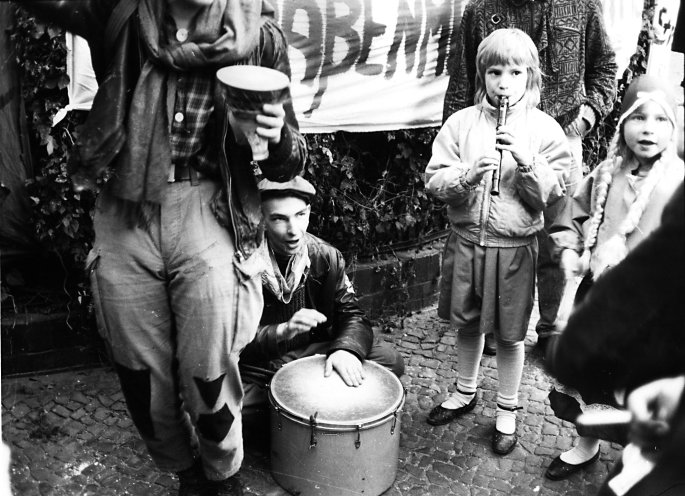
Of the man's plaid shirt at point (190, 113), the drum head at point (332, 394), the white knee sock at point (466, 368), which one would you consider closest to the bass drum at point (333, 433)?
the drum head at point (332, 394)

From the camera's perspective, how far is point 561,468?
318cm

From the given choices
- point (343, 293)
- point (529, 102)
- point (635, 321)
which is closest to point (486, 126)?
point (529, 102)

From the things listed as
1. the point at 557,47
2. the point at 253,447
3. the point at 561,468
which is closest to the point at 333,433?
the point at 253,447

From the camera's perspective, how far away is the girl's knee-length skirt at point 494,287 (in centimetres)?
329

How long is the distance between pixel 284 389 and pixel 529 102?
1680mm

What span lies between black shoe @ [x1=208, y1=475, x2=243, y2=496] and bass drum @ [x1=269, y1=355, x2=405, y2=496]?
0.92 ft

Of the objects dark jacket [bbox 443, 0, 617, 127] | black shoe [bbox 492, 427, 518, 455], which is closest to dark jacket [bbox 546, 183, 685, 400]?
black shoe [bbox 492, 427, 518, 455]

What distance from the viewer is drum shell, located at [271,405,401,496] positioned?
281 centimetres

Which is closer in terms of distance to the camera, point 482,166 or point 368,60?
point 482,166

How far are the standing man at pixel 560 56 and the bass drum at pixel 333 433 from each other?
1.54 metres

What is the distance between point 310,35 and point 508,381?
2.15 meters

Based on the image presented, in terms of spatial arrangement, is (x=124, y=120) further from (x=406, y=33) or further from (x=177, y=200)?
(x=406, y=33)

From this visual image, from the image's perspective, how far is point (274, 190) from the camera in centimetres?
307

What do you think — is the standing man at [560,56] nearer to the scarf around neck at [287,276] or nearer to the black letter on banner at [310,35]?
the black letter on banner at [310,35]
